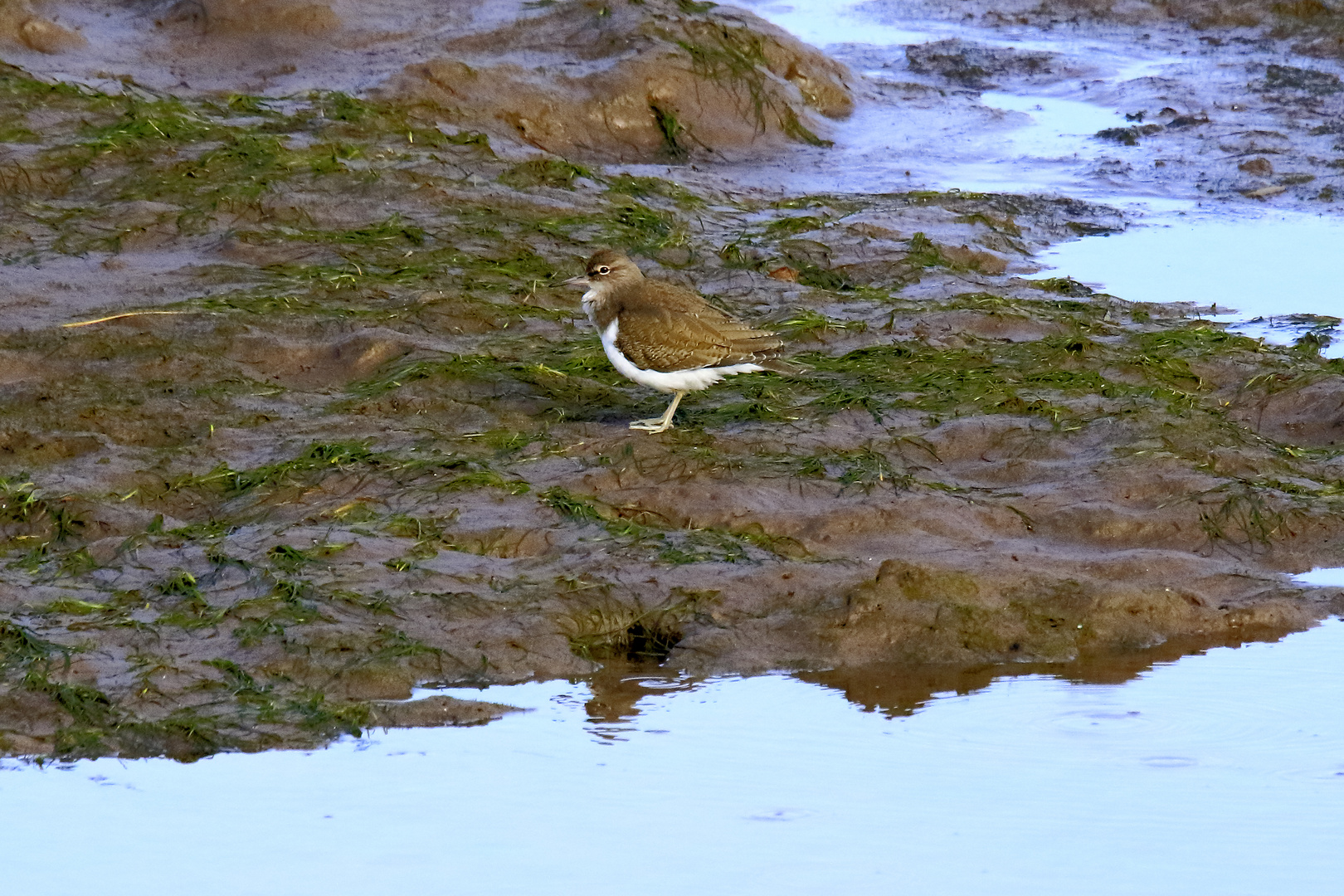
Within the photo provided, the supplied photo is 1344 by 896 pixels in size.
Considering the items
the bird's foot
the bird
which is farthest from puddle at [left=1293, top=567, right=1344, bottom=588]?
the bird's foot

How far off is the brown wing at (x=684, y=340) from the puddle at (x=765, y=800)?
2.19 m

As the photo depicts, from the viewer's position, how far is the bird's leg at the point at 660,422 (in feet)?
27.6

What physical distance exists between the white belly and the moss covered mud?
0.80 feet

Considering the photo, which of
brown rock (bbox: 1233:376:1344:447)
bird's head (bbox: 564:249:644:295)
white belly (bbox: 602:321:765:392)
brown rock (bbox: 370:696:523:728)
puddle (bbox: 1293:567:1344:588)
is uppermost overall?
bird's head (bbox: 564:249:644:295)

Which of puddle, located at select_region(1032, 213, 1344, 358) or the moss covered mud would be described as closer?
the moss covered mud

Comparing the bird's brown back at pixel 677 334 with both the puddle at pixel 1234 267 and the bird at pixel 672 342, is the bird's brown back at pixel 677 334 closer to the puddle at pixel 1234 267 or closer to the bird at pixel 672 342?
the bird at pixel 672 342

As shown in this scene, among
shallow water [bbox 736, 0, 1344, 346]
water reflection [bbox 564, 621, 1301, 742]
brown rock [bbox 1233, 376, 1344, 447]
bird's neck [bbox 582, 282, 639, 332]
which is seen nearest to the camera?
water reflection [bbox 564, 621, 1301, 742]

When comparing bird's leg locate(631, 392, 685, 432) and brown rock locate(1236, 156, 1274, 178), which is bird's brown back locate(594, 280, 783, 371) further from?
brown rock locate(1236, 156, 1274, 178)

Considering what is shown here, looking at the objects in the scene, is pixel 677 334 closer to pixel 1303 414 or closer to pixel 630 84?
pixel 1303 414

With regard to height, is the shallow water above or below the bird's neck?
below

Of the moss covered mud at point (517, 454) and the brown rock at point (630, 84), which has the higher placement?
the brown rock at point (630, 84)

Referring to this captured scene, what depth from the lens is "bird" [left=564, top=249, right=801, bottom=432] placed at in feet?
27.2

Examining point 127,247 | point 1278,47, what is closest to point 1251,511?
point 127,247

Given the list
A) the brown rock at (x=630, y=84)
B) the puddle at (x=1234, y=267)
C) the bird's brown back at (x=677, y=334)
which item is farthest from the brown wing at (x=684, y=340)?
the brown rock at (x=630, y=84)
